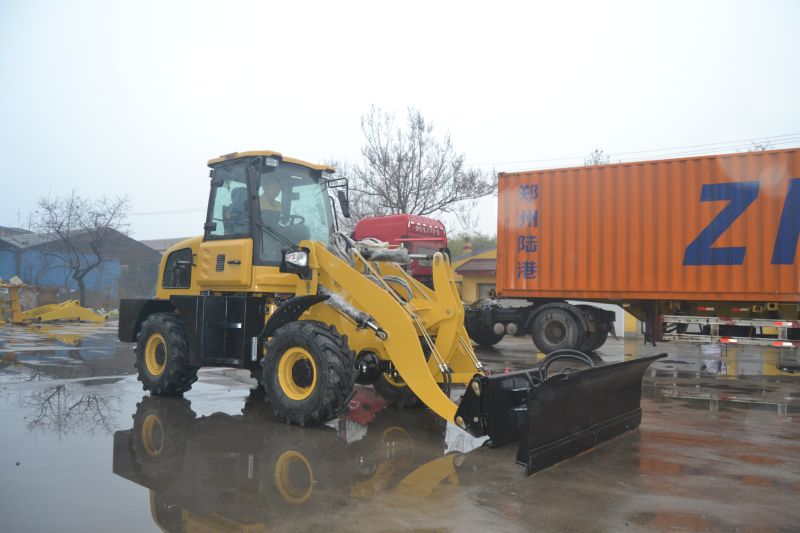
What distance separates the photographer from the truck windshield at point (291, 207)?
275 inches

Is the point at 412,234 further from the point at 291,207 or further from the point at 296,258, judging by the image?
the point at 296,258

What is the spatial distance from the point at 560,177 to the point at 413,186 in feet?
48.5

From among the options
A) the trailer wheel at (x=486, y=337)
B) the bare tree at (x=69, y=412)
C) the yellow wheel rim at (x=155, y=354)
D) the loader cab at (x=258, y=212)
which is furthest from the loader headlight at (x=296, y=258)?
the trailer wheel at (x=486, y=337)

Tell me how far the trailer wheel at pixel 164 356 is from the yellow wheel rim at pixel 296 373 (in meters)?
1.92

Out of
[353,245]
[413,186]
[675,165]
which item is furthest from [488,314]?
[413,186]

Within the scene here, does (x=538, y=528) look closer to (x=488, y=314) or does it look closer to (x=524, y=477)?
(x=524, y=477)

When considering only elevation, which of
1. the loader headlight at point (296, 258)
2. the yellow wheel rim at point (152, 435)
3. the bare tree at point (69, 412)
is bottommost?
the bare tree at point (69, 412)

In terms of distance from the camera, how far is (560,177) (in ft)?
43.0

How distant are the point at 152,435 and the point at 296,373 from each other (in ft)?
4.84

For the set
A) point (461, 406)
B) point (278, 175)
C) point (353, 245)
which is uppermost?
point (278, 175)

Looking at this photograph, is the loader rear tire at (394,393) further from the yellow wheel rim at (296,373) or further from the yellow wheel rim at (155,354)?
the yellow wheel rim at (155,354)

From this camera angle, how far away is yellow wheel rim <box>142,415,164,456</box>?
18.0 ft

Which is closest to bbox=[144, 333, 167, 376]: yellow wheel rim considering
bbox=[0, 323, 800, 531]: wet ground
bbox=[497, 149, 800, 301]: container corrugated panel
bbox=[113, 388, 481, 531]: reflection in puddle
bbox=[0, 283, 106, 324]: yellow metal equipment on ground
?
bbox=[0, 323, 800, 531]: wet ground

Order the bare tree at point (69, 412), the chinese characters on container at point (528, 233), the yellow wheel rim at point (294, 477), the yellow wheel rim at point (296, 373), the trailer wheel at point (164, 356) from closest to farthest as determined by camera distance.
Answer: the yellow wheel rim at point (294, 477) < the yellow wheel rim at point (296, 373) < the bare tree at point (69, 412) < the trailer wheel at point (164, 356) < the chinese characters on container at point (528, 233)
